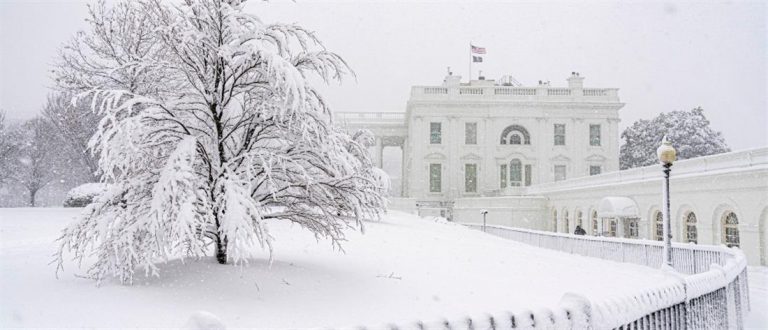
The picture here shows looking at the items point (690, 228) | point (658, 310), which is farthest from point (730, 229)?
point (658, 310)

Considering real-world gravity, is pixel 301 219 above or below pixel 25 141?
below

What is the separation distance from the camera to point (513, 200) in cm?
4344

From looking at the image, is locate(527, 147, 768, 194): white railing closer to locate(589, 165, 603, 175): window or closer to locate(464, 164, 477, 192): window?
locate(464, 164, 477, 192): window

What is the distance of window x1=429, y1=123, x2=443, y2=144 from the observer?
5712 centimetres

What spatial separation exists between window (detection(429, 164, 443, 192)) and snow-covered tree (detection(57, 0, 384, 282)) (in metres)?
47.4

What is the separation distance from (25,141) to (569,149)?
4852 cm

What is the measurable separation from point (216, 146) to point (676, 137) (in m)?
60.9

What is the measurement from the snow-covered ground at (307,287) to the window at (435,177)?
40834 mm

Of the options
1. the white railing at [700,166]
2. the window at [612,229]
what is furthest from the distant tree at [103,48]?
the window at [612,229]

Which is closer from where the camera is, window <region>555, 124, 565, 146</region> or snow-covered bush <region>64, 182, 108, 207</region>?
snow-covered bush <region>64, 182, 108, 207</region>

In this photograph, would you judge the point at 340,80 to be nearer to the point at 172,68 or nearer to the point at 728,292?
the point at 172,68


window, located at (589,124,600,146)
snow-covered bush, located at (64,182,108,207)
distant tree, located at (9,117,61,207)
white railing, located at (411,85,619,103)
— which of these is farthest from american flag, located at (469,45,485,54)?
snow-covered bush, located at (64,182,108,207)

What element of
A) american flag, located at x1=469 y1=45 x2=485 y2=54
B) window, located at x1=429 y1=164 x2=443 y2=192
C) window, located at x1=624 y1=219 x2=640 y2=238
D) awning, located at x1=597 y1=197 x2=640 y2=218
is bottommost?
window, located at x1=624 y1=219 x2=640 y2=238

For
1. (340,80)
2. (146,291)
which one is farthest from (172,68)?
(146,291)
